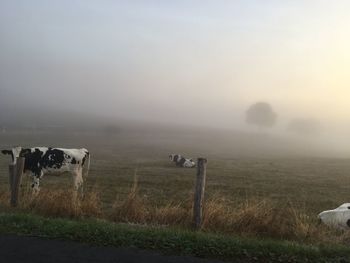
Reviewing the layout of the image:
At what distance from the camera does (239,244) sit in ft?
32.3

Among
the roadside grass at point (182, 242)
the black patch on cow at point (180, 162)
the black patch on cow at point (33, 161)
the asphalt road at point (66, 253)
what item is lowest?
the black patch on cow at point (180, 162)

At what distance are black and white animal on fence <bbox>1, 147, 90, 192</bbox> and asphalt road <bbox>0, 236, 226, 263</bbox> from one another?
43.9ft

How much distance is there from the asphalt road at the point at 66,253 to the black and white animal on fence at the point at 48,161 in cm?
1338

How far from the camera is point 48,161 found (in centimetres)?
2339

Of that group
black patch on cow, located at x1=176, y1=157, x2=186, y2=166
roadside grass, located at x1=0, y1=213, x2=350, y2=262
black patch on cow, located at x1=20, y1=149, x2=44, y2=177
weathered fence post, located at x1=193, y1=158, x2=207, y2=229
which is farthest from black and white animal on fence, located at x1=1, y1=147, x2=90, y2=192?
black patch on cow, located at x1=176, y1=157, x2=186, y2=166

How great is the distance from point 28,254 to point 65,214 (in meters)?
4.04

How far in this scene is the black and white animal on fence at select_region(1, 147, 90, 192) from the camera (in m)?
22.9

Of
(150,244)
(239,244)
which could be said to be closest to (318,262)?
(239,244)

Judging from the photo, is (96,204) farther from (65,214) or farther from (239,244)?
(239,244)

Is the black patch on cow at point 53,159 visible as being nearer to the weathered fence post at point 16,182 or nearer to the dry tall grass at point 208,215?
the weathered fence post at point 16,182

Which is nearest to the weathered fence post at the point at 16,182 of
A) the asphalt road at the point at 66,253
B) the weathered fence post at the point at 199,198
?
the asphalt road at the point at 66,253

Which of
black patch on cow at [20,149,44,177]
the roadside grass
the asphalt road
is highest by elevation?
black patch on cow at [20,149,44,177]

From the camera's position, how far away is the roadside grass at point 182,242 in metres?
9.41

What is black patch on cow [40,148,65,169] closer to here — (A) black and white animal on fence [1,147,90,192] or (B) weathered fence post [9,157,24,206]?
(A) black and white animal on fence [1,147,90,192]
